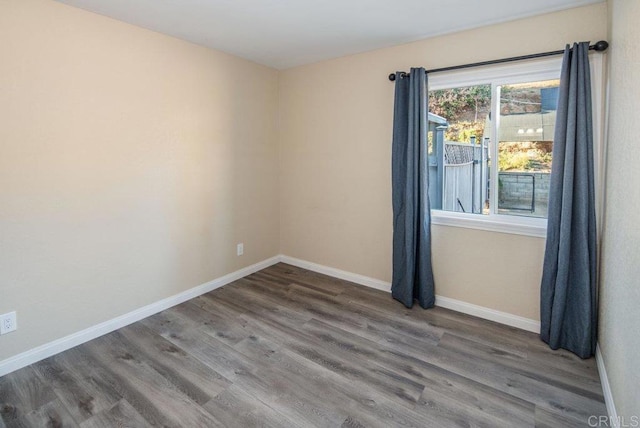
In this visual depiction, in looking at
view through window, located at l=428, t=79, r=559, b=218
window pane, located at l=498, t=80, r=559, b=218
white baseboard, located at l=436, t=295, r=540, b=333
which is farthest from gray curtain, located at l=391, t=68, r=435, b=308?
window pane, located at l=498, t=80, r=559, b=218

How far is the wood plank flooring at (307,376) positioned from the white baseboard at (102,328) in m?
0.06

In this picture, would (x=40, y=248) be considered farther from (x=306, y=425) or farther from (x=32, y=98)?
(x=306, y=425)

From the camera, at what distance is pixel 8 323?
A: 203 centimetres

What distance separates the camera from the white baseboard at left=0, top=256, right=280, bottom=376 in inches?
81.5

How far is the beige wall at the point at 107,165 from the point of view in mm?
2027

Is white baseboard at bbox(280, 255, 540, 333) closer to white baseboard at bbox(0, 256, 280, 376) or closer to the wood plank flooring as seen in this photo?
the wood plank flooring

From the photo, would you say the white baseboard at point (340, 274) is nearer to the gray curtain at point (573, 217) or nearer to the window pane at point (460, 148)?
the window pane at point (460, 148)

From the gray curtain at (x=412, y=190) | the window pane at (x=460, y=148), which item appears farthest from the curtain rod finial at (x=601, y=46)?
the gray curtain at (x=412, y=190)

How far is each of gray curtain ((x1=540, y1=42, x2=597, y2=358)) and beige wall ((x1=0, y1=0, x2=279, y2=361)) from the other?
2746 mm

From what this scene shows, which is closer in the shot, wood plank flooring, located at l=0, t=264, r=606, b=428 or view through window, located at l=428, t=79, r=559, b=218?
wood plank flooring, located at l=0, t=264, r=606, b=428

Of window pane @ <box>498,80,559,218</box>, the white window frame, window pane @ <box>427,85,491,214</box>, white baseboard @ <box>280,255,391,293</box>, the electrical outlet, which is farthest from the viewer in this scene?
white baseboard @ <box>280,255,391,293</box>

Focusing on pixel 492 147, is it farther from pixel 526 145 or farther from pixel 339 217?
pixel 339 217

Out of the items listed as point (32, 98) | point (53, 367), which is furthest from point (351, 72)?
point (53, 367)

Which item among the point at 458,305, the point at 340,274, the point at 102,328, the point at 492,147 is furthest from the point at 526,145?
the point at 102,328
